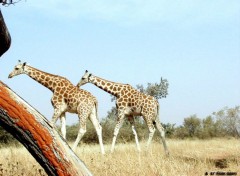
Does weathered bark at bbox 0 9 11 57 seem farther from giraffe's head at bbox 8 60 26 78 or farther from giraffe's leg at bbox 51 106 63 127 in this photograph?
giraffe's head at bbox 8 60 26 78

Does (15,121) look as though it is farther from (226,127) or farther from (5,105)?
(226,127)

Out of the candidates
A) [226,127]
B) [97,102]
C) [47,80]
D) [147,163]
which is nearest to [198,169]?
[147,163]

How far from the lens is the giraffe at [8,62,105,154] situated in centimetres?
1166

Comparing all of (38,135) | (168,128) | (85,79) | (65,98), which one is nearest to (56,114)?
(65,98)

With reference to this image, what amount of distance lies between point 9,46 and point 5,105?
96 cm

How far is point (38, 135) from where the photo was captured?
7.93ft

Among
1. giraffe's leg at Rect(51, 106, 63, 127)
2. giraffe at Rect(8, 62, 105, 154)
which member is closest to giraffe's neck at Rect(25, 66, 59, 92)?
giraffe at Rect(8, 62, 105, 154)

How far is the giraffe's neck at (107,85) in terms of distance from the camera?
42.5 ft

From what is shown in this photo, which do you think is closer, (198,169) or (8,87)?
(8,87)

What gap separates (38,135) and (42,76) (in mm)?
10304

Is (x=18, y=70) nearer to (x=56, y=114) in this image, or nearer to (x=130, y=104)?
(x=56, y=114)

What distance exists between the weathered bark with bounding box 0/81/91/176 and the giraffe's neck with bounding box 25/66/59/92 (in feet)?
32.4

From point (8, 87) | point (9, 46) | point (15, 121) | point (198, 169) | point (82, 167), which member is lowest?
point (198, 169)

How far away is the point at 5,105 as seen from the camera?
2.45 meters
